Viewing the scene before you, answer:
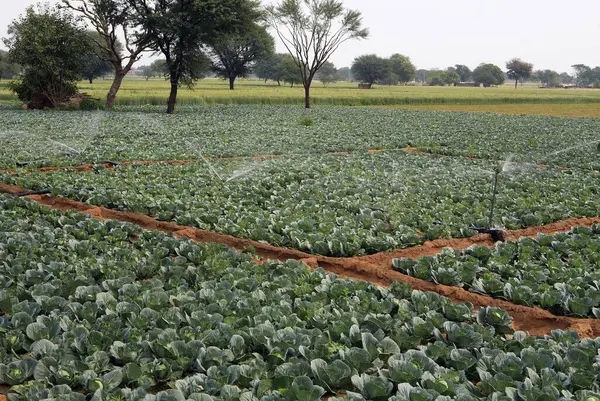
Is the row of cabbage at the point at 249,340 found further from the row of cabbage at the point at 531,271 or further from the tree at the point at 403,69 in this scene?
the tree at the point at 403,69

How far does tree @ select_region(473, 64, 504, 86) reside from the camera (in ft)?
517

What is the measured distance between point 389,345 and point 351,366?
462 millimetres

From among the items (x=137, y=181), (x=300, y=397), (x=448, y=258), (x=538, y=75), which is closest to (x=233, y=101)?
(x=137, y=181)

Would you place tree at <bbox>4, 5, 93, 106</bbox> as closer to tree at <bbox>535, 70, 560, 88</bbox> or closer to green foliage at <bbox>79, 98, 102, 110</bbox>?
green foliage at <bbox>79, 98, 102, 110</bbox>

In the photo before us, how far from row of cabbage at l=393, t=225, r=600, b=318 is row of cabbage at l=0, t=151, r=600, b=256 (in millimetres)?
946

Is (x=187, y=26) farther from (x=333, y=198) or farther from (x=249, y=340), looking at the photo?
(x=249, y=340)

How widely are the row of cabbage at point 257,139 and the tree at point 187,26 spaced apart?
7.60 m

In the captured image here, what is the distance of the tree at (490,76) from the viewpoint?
158 meters

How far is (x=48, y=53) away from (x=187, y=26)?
8.40m

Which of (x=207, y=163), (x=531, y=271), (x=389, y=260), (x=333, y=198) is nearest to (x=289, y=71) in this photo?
(x=207, y=163)

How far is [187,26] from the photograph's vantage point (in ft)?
110

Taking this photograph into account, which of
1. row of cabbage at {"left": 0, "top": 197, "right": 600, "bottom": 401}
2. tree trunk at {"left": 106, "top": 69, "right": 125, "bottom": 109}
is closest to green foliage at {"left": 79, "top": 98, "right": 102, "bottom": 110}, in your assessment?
tree trunk at {"left": 106, "top": 69, "right": 125, "bottom": 109}

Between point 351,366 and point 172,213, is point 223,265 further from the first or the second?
point 172,213

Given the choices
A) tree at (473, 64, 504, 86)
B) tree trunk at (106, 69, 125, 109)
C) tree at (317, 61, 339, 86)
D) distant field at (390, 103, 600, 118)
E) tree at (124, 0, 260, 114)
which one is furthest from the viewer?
tree at (473, 64, 504, 86)
